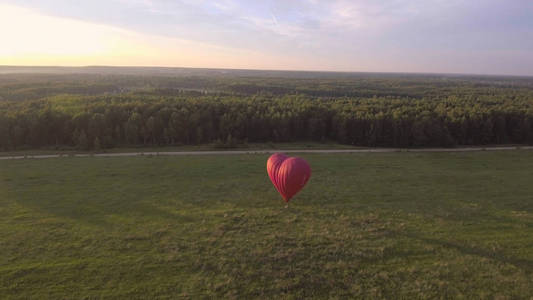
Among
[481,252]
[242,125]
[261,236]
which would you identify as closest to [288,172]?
[261,236]

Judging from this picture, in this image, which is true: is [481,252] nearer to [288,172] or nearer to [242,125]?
[288,172]

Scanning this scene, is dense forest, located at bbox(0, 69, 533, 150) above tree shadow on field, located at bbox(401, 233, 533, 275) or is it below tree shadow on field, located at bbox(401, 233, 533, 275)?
above

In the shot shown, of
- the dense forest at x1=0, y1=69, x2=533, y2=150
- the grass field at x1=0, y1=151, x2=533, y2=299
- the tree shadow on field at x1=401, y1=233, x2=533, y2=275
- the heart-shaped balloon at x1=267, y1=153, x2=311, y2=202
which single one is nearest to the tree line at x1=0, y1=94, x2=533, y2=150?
the dense forest at x1=0, y1=69, x2=533, y2=150

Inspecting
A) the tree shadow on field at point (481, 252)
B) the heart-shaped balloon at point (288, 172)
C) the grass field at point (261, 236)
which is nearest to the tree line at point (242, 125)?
the grass field at point (261, 236)

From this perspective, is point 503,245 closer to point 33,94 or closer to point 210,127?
point 210,127

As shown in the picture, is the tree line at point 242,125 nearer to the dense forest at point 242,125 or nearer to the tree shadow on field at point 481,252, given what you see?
the dense forest at point 242,125

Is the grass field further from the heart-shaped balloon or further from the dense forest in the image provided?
the dense forest

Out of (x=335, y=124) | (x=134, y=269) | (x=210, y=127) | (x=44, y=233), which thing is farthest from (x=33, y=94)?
(x=134, y=269)
